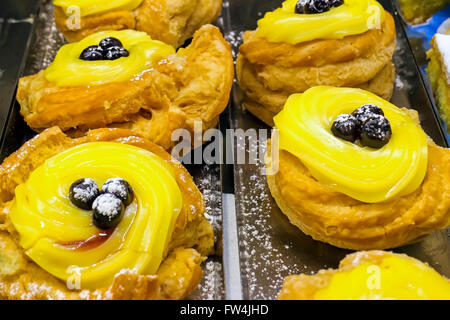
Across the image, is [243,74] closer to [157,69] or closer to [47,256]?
[157,69]

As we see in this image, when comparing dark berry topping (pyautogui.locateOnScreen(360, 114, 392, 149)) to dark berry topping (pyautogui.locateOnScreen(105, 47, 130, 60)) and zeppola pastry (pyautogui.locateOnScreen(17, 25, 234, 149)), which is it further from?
dark berry topping (pyautogui.locateOnScreen(105, 47, 130, 60))

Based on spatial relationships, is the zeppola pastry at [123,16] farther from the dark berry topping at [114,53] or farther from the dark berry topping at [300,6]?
the dark berry topping at [300,6]

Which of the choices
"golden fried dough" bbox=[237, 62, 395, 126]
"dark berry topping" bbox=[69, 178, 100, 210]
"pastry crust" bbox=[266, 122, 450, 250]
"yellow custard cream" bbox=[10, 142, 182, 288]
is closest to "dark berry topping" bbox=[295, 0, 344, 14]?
"golden fried dough" bbox=[237, 62, 395, 126]

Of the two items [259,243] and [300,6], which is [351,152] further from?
[300,6]

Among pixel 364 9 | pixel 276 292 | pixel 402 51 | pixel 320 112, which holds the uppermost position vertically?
pixel 364 9
